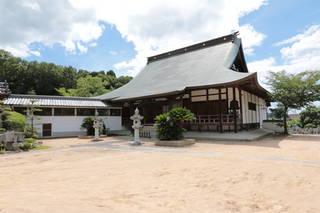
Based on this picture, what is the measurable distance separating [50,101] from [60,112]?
123cm

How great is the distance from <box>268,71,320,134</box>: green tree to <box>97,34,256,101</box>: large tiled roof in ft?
10.6

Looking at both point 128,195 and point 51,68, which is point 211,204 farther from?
point 51,68

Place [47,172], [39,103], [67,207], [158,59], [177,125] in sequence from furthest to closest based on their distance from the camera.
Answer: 1. [158,59]
2. [39,103]
3. [177,125]
4. [47,172]
5. [67,207]

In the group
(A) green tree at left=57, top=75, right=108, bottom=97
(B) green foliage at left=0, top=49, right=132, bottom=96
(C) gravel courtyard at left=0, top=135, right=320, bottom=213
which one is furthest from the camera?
(B) green foliage at left=0, top=49, right=132, bottom=96

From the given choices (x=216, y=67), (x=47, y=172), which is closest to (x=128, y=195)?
(x=47, y=172)

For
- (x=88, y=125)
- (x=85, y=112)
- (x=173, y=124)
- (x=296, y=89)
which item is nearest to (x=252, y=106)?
(x=296, y=89)

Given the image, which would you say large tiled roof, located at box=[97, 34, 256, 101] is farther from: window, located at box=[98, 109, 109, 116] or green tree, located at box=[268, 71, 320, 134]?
green tree, located at box=[268, 71, 320, 134]

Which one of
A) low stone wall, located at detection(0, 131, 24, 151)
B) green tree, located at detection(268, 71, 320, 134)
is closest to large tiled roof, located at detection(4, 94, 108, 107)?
low stone wall, located at detection(0, 131, 24, 151)

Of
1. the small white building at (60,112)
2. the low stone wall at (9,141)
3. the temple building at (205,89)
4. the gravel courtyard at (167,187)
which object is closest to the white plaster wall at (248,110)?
the temple building at (205,89)

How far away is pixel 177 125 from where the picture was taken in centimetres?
988

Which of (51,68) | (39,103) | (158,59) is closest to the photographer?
(39,103)

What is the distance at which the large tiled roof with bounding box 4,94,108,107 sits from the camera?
14.1 metres

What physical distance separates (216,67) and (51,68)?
35633 mm

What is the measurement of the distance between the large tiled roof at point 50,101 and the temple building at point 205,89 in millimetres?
1478
